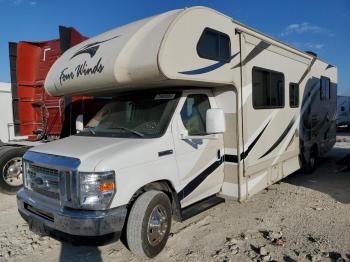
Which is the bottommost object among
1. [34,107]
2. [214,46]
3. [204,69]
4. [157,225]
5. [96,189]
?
[157,225]

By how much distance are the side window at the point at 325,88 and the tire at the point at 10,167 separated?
25.8 feet

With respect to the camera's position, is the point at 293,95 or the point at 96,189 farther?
the point at 293,95

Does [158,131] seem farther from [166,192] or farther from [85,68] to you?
[85,68]

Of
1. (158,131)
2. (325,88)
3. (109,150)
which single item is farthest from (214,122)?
(325,88)

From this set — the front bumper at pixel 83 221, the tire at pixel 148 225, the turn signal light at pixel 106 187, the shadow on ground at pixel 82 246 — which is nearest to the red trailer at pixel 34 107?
the shadow on ground at pixel 82 246

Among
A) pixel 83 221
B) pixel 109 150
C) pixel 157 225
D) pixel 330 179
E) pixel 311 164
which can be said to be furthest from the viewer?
pixel 311 164

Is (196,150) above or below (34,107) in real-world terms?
below

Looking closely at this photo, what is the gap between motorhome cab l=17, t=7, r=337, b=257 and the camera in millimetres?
3820

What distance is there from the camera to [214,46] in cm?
506

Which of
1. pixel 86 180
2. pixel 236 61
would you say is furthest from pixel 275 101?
pixel 86 180

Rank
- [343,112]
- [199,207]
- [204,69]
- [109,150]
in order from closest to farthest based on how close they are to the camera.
Answer: 1. [109,150]
2. [204,69]
3. [199,207]
4. [343,112]

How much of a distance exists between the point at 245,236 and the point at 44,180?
283 centimetres

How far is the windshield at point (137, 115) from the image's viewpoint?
4.56m

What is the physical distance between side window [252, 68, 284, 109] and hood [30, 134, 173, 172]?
233 cm
